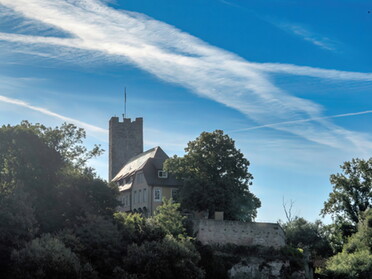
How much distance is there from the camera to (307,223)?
70.0m

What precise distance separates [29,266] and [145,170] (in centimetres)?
2629

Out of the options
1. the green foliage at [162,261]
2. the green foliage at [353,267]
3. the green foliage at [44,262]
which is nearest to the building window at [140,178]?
the green foliage at [162,261]

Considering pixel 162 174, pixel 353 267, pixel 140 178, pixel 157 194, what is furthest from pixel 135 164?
pixel 353 267

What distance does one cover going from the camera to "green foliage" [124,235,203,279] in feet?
137

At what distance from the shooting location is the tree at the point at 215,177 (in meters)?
53.2

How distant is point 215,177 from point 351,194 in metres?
16.8

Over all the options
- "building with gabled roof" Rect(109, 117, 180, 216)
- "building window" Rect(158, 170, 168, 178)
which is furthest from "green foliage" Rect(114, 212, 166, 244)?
"building window" Rect(158, 170, 168, 178)

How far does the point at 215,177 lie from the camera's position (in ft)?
179

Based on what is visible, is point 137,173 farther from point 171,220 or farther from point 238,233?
point 238,233

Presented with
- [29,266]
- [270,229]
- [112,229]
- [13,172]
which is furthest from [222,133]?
[29,266]

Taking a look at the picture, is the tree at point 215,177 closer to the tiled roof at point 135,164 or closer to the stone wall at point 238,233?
the stone wall at point 238,233

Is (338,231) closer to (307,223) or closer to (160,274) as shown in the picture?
(307,223)

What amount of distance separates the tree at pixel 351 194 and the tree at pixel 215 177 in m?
11.4

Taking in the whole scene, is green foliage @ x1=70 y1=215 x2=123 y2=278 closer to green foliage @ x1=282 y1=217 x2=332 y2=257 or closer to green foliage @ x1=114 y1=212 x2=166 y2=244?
green foliage @ x1=114 y1=212 x2=166 y2=244
